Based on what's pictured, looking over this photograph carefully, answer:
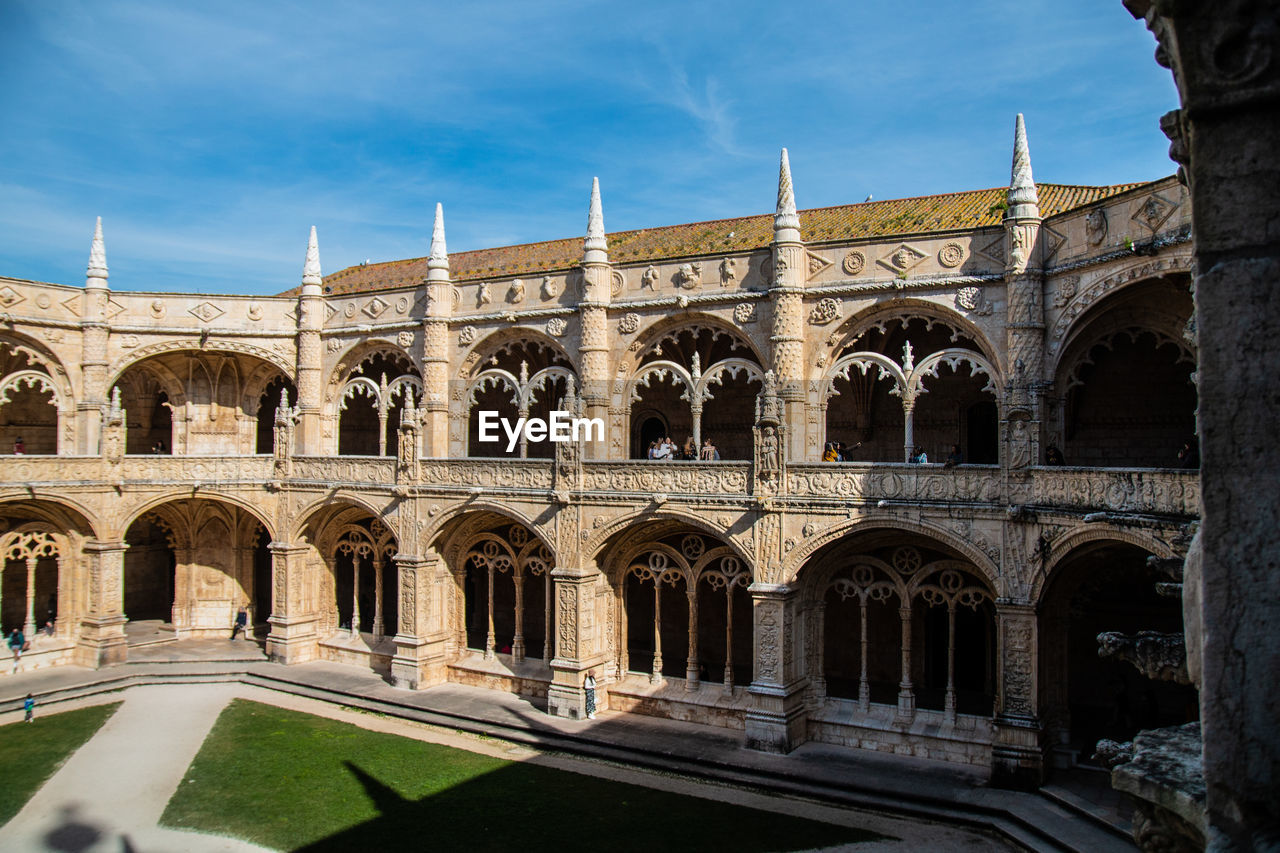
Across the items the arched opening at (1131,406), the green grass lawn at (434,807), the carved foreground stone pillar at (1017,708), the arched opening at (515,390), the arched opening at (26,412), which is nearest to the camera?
the green grass lawn at (434,807)

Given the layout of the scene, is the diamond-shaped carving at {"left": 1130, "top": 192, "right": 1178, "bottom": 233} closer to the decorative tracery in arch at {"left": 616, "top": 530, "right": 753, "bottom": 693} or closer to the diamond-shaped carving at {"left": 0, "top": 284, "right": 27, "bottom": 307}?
the decorative tracery in arch at {"left": 616, "top": 530, "right": 753, "bottom": 693}

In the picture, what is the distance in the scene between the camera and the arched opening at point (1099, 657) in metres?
17.4

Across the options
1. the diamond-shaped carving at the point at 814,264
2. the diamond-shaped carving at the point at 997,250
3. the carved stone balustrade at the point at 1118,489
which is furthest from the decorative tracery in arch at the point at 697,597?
the diamond-shaped carving at the point at 997,250

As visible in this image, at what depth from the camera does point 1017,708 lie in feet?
56.0

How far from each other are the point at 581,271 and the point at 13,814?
52.1 ft

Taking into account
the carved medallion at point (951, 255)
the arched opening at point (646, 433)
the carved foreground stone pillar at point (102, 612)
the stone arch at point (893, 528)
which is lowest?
the carved foreground stone pillar at point (102, 612)

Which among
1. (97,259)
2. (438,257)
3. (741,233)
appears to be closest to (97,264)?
(97,259)

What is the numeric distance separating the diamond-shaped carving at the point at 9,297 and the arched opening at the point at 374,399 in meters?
8.82

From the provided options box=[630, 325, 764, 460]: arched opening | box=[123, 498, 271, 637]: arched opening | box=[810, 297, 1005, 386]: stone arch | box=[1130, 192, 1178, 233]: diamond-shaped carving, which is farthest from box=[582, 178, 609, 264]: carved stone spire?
box=[123, 498, 271, 637]: arched opening

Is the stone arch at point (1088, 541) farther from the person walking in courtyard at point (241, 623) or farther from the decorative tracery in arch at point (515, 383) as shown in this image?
the person walking in courtyard at point (241, 623)

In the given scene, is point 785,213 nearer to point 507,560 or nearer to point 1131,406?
point 1131,406

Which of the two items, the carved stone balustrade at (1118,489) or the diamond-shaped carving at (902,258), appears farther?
the diamond-shaped carving at (902,258)

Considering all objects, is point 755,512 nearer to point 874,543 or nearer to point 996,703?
point 874,543

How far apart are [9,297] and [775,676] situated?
74.2 feet
